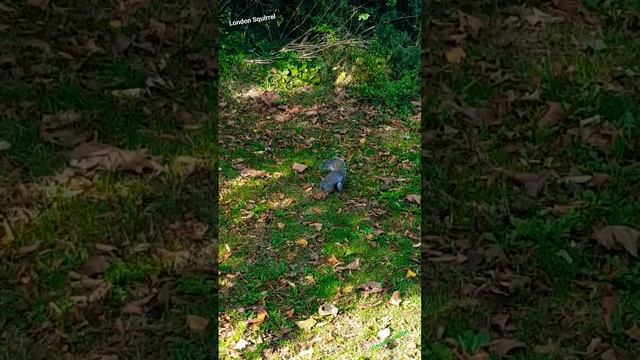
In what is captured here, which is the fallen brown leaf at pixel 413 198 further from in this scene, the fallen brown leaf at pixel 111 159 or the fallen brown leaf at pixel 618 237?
the fallen brown leaf at pixel 111 159

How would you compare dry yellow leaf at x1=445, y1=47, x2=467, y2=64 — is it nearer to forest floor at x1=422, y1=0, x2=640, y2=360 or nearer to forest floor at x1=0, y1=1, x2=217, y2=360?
forest floor at x1=422, y1=0, x2=640, y2=360

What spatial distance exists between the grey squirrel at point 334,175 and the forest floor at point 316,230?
0.15 ft

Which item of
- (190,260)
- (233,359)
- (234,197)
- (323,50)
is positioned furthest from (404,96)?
(233,359)

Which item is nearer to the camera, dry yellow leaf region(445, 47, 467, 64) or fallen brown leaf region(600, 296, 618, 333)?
fallen brown leaf region(600, 296, 618, 333)

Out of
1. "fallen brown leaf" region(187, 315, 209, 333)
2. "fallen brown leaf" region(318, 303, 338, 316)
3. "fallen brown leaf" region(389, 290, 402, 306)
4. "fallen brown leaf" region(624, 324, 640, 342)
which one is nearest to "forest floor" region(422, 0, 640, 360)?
"fallen brown leaf" region(624, 324, 640, 342)

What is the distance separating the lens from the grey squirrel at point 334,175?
4348 mm

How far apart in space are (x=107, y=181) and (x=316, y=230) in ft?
3.22

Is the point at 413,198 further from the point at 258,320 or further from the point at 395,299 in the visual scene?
the point at 258,320

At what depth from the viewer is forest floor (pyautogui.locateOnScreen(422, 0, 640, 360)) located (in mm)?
3418

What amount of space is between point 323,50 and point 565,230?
2.43m

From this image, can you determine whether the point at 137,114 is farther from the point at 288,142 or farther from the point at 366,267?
the point at 366,267

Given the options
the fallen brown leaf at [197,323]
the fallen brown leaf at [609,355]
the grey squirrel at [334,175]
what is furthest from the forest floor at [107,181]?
the fallen brown leaf at [609,355]

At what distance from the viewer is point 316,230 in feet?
13.3

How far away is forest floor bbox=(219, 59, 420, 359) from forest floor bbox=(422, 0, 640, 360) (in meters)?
0.15
